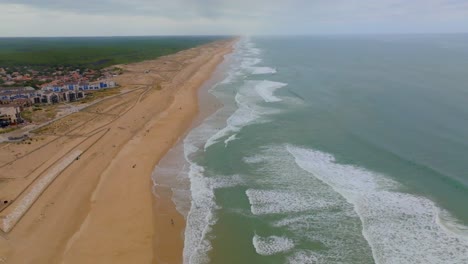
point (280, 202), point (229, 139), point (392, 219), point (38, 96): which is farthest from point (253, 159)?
point (38, 96)

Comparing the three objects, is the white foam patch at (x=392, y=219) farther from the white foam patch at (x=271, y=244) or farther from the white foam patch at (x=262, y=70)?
the white foam patch at (x=262, y=70)

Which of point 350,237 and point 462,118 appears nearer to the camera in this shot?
point 350,237

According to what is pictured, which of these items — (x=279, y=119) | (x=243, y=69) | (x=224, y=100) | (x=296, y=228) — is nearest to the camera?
(x=296, y=228)

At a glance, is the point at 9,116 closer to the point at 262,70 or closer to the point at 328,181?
the point at 328,181

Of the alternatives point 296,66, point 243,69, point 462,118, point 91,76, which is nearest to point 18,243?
point 462,118

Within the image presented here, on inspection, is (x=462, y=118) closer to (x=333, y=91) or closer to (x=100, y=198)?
(x=333, y=91)

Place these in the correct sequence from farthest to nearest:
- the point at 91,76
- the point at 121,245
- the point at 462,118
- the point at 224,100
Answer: the point at 91,76 → the point at 224,100 → the point at 462,118 → the point at 121,245
